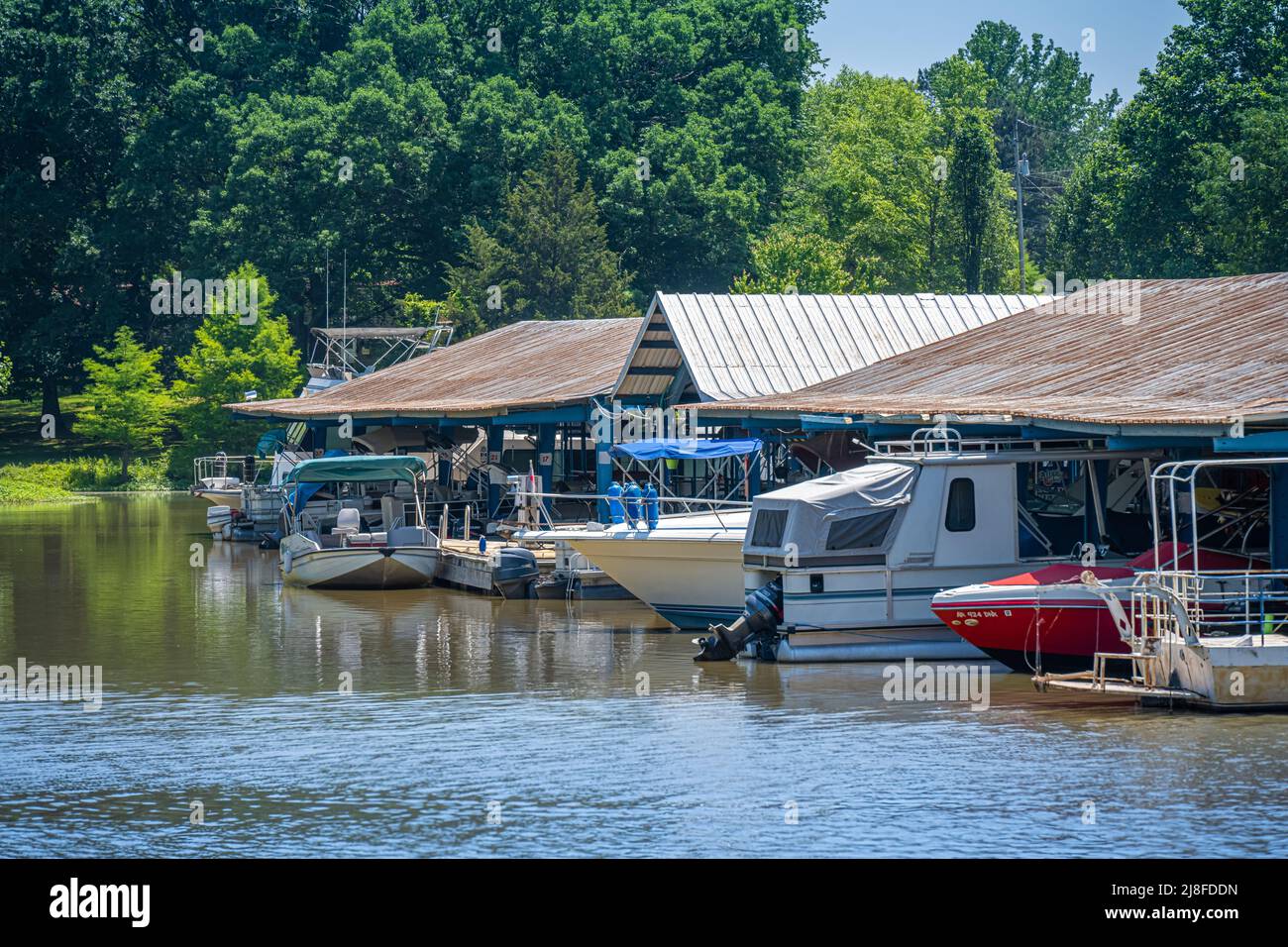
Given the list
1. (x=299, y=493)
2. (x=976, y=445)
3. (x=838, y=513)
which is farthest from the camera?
(x=299, y=493)

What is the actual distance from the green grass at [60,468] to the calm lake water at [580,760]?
44.7 m

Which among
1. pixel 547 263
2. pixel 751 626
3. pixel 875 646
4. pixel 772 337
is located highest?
pixel 547 263

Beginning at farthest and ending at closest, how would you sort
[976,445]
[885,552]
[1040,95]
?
[1040,95] → [976,445] → [885,552]

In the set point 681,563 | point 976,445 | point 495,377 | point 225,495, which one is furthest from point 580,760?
point 225,495

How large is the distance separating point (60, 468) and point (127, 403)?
384cm

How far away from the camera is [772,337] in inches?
1593

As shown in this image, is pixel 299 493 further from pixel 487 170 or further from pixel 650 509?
Answer: pixel 487 170

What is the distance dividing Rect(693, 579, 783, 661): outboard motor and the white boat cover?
0.73 m

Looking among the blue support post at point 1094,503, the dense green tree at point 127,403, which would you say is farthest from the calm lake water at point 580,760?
the dense green tree at point 127,403

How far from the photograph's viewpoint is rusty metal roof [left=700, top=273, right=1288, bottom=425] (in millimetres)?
25641

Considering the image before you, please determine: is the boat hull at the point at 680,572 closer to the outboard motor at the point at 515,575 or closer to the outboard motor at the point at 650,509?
the outboard motor at the point at 650,509

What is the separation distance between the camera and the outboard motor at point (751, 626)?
84.5ft

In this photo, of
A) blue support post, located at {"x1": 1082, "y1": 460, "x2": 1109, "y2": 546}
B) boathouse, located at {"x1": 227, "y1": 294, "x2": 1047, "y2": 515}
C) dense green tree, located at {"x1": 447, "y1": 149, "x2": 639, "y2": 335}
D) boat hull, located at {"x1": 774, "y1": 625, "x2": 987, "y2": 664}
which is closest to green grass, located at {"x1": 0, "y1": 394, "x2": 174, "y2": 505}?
dense green tree, located at {"x1": 447, "y1": 149, "x2": 639, "y2": 335}
